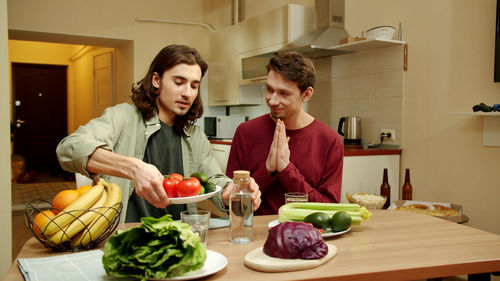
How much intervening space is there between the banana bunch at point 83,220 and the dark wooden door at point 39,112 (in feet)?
27.3

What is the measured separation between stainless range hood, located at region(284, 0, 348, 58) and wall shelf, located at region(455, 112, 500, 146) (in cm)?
135

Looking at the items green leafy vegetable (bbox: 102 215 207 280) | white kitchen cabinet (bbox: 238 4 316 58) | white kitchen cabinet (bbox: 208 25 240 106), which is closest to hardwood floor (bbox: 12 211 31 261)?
white kitchen cabinet (bbox: 208 25 240 106)

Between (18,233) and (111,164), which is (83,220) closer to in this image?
(111,164)

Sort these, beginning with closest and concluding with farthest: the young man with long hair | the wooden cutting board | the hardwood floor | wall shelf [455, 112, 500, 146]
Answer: the wooden cutting board < the young man with long hair < wall shelf [455, 112, 500, 146] < the hardwood floor

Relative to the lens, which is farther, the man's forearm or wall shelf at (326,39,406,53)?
wall shelf at (326,39,406,53)

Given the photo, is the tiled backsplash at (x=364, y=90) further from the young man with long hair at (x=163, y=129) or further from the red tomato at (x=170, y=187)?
the red tomato at (x=170, y=187)

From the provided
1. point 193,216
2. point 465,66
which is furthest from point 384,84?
point 193,216

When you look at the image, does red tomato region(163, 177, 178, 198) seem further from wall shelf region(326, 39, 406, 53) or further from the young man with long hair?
wall shelf region(326, 39, 406, 53)

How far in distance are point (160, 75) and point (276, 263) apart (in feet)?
3.66

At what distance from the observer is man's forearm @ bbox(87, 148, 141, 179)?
1258 millimetres

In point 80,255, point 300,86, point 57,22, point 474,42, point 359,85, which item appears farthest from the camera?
point 57,22

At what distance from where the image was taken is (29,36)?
17.3 ft

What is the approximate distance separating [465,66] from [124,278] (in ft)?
8.58

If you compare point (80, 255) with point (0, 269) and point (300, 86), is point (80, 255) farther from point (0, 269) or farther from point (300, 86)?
point (0, 269)
